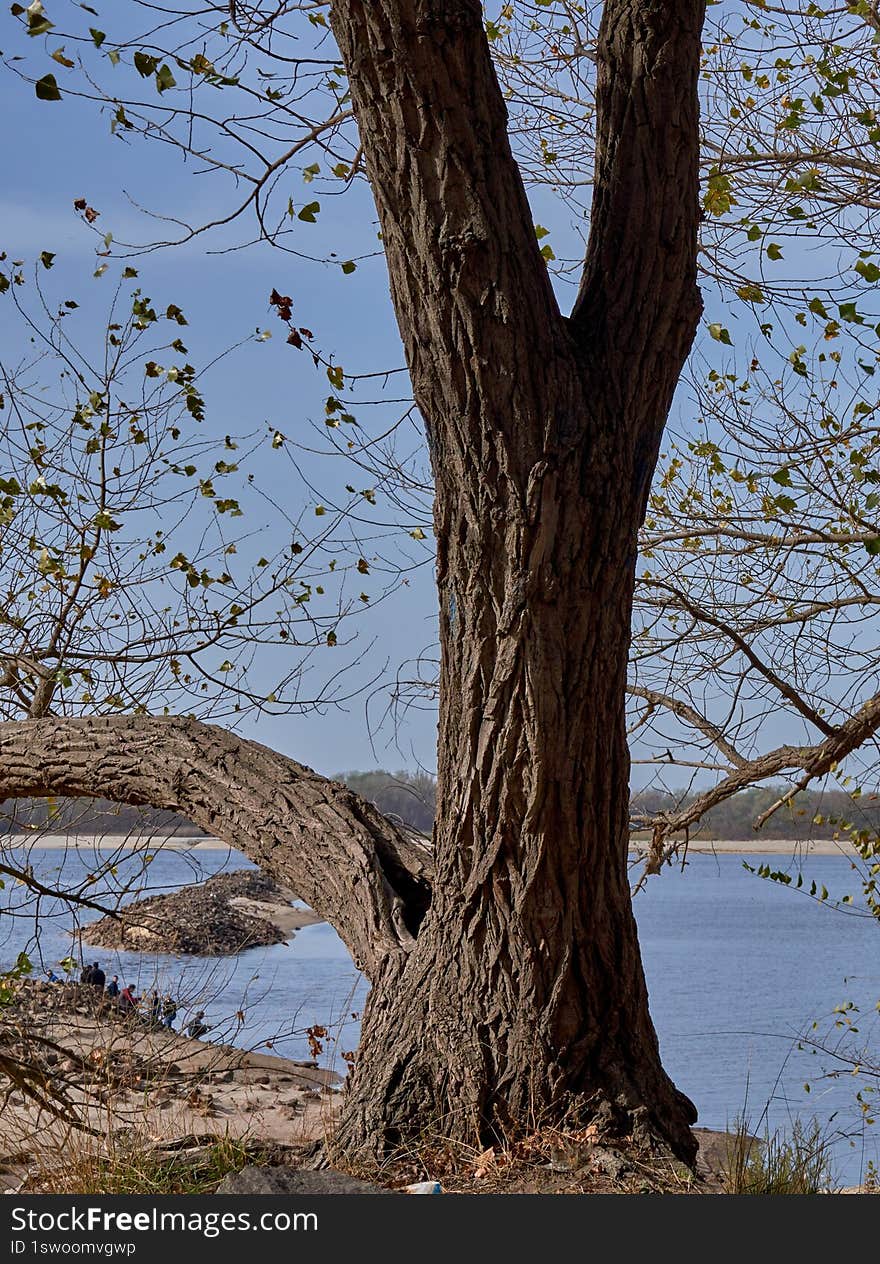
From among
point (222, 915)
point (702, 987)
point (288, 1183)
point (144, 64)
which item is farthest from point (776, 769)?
point (222, 915)

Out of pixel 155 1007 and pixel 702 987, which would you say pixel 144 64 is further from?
pixel 702 987

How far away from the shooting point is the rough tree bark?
10.3 ft

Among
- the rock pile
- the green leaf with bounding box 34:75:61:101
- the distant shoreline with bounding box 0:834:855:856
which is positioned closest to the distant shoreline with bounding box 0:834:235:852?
the distant shoreline with bounding box 0:834:855:856

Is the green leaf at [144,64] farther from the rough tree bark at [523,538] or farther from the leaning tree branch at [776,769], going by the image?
the leaning tree branch at [776,769]

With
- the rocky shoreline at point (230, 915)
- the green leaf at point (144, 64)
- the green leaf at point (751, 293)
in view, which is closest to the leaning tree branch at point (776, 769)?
the green leaf at point (751, 293)

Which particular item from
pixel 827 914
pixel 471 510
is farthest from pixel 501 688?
pixel 827 914

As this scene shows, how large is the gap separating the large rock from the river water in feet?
3.86

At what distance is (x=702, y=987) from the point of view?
21562mm

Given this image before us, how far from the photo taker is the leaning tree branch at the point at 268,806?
152 inches

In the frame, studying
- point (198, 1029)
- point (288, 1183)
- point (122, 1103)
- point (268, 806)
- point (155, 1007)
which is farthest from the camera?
point (198, 1029)

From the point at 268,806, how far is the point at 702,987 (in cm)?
1929

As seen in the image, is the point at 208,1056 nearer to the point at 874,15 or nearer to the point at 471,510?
the point at 471,510

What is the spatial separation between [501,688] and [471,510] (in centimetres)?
52

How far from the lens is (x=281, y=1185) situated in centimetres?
261
